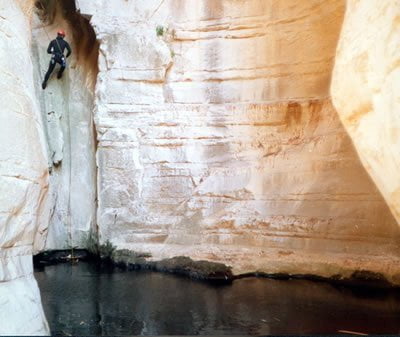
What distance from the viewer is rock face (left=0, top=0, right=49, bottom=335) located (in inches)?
118

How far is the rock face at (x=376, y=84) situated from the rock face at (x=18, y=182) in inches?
158

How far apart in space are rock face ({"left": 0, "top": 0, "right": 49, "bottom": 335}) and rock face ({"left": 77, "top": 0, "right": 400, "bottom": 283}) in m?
3.92

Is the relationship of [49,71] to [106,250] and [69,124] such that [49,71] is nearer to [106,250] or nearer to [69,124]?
[69,124]

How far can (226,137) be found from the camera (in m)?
7.98

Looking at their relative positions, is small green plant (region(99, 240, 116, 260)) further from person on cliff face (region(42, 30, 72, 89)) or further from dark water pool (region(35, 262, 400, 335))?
person on cliff face (region(42, 30, 72, 89))

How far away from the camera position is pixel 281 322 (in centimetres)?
448

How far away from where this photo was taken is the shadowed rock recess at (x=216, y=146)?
263 inches

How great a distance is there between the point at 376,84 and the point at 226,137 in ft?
13.2

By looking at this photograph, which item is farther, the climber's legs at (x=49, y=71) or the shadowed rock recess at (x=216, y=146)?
the climber's legs at (x=49, y=71)

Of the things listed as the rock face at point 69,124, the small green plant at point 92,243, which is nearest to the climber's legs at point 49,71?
the rock face at point 69,124

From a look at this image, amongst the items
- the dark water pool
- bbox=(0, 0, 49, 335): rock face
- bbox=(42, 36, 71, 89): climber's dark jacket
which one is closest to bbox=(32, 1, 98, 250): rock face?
bbox=(42, 36, 71, 89): climber's dark jacket

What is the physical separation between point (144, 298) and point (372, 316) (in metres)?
3.25

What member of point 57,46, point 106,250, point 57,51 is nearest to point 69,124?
point 57,51

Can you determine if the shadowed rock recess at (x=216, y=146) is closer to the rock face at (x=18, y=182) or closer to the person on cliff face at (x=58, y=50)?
the person on cliff face at (x=58, y=50)
